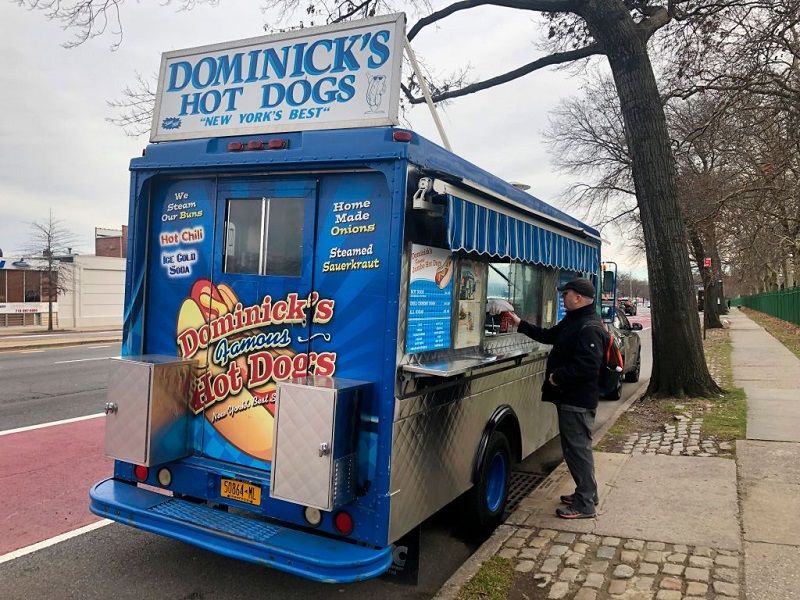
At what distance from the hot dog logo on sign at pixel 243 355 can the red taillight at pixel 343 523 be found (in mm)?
616

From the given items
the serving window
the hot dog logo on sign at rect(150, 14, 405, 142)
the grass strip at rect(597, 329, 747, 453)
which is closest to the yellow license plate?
the serving window

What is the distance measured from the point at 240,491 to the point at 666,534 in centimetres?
303

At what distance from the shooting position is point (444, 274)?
4008 millimetres

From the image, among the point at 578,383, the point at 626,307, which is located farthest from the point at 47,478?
the point at 626,307

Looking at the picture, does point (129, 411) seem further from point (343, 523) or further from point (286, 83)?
point (286, 83)

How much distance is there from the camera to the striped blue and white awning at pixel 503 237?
369cm

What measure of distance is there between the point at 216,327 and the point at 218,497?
1089 millimetres

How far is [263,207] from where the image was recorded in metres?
3.94

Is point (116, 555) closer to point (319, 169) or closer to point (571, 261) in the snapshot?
point (319, 169)

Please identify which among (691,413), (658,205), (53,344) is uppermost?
(658,205)

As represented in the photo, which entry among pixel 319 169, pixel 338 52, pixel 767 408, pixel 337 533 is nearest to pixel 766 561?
pixel 337 533

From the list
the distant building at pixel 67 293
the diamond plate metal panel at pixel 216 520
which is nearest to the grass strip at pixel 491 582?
the diamond plate metal panel at pixel 216 520

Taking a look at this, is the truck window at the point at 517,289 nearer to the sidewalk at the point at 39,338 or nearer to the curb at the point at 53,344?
the curb at the point at 53,344

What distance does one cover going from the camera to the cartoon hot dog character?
3918mm
